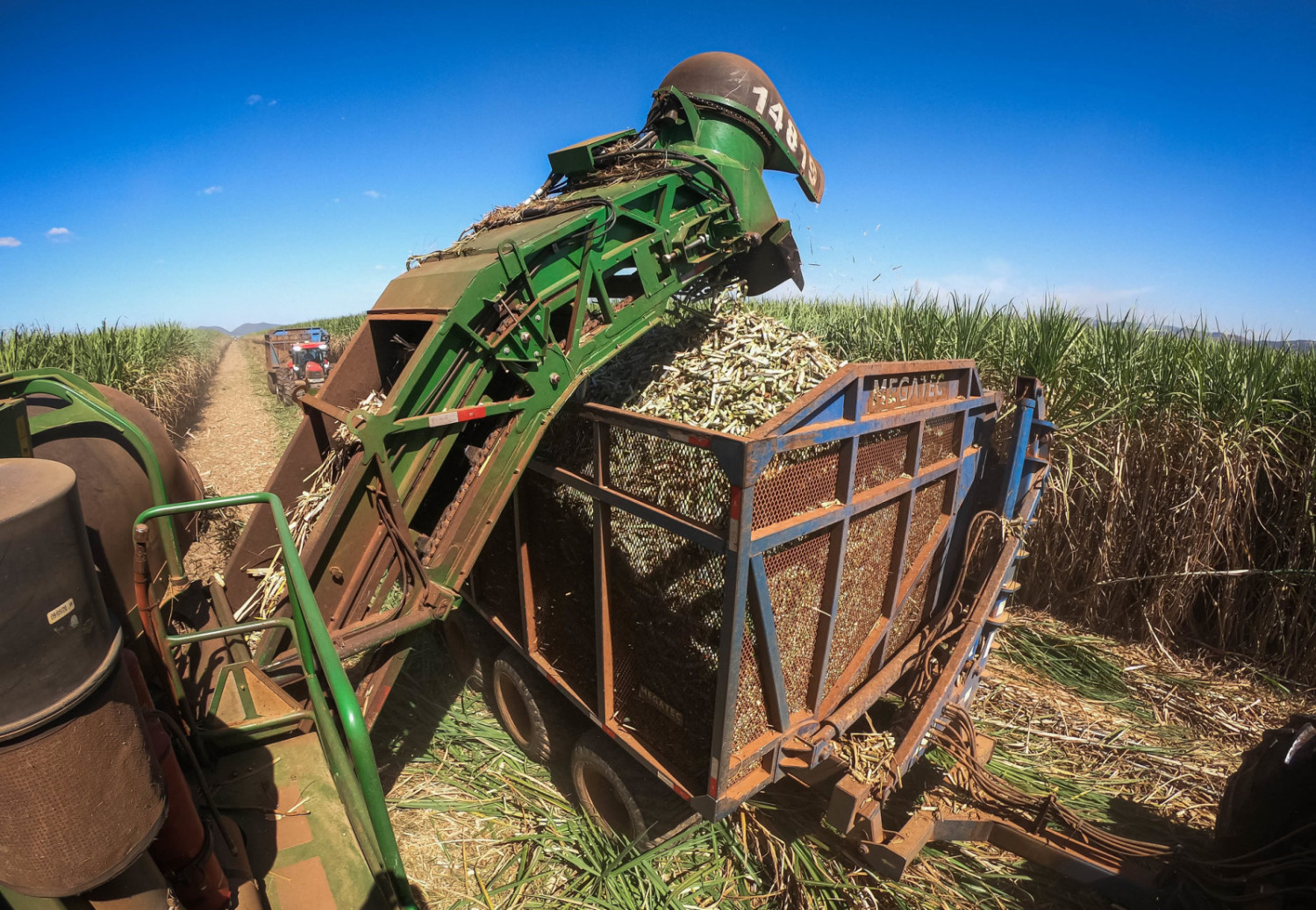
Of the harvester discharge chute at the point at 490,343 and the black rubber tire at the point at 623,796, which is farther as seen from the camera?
the black rubber tire at the point at 623,796

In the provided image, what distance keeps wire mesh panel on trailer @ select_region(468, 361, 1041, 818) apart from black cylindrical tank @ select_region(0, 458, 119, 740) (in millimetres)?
1730

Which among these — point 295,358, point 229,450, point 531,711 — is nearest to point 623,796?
point 531,711

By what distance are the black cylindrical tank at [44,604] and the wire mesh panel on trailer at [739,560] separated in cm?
173

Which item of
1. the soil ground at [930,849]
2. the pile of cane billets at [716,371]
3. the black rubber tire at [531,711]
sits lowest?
the soil ground at [930,849]

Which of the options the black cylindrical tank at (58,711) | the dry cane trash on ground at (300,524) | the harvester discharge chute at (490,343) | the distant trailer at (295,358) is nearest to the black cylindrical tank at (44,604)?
the black cylindrical tank at (58,711)

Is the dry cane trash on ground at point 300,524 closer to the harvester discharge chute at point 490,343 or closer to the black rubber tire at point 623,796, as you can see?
the harvester discharge chute at point 490,343

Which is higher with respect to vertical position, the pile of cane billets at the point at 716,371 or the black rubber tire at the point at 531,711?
the pile of cane billets at the point at 716,371

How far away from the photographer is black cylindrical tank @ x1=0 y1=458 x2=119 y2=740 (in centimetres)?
123

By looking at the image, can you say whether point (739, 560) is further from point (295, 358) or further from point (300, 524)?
point (295, 358)

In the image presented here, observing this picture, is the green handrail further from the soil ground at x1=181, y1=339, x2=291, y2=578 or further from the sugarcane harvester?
the soil ground at x1=181, y1=339, x2=291, y2=578

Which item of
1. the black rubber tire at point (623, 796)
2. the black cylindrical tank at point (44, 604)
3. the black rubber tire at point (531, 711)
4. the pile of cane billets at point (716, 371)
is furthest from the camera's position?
the black rubber tire at point (531, 711)

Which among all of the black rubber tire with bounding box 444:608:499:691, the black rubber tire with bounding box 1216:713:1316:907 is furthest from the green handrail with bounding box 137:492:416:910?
the black rubber tire with bounding box 1216:713:1316:907

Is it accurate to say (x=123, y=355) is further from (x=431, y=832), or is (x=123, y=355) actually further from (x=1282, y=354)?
(x=1282, y=354)

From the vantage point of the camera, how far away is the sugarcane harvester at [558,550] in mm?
1955
